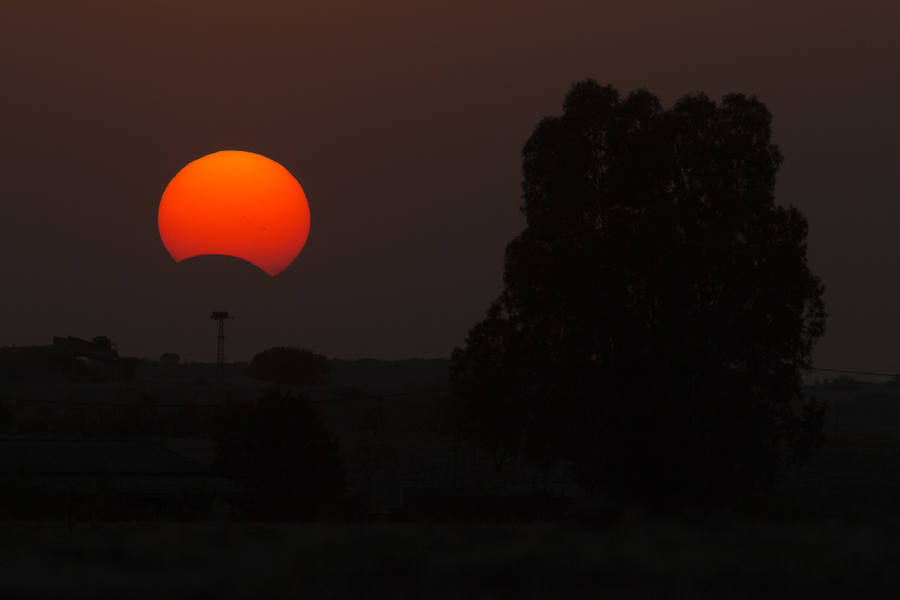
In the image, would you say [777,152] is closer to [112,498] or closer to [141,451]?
[112,498]

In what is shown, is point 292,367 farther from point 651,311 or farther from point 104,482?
point 651,311

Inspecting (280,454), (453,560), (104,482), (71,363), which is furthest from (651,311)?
(71,363)

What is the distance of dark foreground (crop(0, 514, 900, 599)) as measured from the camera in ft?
37.8

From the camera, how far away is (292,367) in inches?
6535

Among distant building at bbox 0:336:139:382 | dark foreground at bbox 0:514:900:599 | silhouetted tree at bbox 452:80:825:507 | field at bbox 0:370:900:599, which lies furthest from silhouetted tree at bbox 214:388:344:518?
distant building at bbox 0:336:139:382

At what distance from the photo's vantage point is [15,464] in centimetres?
4262

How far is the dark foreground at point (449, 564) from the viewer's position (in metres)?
Answer: 11.5

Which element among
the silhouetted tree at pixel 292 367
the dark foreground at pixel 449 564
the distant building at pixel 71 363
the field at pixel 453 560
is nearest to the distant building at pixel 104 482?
the field at pixel 453 560

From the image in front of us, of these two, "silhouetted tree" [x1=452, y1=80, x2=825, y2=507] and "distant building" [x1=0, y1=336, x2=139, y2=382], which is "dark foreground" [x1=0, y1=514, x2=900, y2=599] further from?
"distant building" [x1=0, y1=336, x2=139, y2=382]

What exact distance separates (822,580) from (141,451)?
Answer: 37.5 m

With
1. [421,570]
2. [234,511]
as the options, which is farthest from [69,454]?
[421,570]

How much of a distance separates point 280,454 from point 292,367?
122825mm

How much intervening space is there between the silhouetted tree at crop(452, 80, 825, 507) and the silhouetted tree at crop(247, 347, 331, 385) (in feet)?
422

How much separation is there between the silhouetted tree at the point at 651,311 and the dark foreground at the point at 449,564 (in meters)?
17.2
